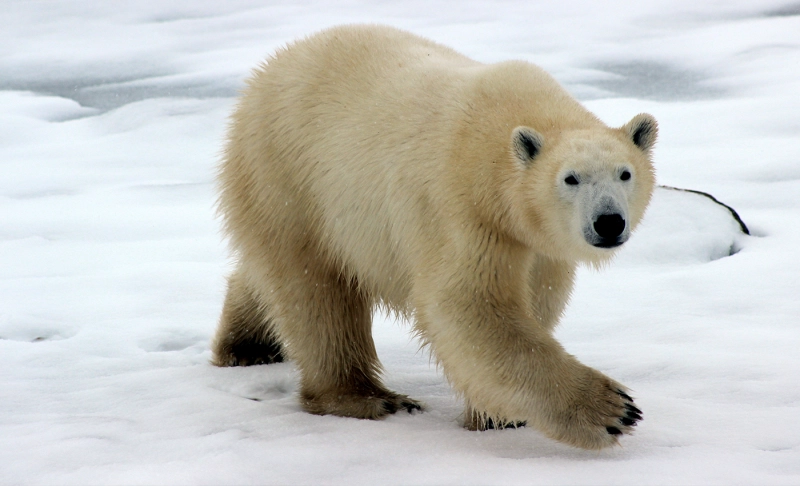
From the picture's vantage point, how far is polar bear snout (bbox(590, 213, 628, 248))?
281 centimetres

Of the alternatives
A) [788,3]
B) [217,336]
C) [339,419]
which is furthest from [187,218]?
[788,3]

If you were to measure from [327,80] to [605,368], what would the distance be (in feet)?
5.82

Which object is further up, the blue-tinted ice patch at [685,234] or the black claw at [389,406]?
the blue-tinted ice patch at [685,234]

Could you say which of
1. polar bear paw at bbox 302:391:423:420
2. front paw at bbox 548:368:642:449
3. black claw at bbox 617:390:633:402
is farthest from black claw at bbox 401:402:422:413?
black claw at bbox 617:390:633:402

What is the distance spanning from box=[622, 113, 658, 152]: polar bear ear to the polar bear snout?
0.46 meters

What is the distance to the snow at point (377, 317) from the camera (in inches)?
116

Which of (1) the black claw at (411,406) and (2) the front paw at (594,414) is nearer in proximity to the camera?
(2) the front paw at (594,414)

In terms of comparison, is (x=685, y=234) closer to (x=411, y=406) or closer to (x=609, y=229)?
(x=411, y=406)

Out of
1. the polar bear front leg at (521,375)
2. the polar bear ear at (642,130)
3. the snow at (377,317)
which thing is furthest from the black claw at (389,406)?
the polar bear ear at (642,130)

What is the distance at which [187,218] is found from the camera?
22.8ft

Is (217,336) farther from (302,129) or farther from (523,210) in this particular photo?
(523,210)

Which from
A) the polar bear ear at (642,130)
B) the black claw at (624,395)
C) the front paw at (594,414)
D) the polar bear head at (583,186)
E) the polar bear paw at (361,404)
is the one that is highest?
the polar bear ear at (642,130)

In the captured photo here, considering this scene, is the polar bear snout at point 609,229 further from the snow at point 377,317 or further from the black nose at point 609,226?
the snow at point 377,317

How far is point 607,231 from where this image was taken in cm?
282
